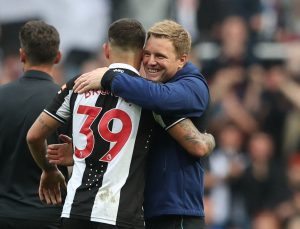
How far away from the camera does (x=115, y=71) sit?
5.81 meters

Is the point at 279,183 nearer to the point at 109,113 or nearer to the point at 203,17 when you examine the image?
the point at 203,17

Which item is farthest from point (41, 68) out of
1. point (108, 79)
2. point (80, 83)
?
point (108, 79)

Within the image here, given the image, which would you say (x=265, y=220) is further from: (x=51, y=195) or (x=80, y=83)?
(x=80, y=83)

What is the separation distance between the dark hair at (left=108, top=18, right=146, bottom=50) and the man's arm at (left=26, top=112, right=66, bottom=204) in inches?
24.5

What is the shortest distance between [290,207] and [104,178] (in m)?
7.09

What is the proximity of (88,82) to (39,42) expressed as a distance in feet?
3.44

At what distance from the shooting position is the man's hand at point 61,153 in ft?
20.4

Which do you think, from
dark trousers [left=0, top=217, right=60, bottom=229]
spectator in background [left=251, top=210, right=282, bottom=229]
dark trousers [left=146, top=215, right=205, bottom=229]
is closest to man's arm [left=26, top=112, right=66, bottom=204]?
dark trousers [left=0, top=217, right=60, bottom=229]

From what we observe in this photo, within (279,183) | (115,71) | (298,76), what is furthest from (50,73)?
(298,76)

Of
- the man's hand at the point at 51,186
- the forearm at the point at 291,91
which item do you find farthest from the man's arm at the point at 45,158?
the forearm at the point at 291,91

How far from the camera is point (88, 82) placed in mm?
5816

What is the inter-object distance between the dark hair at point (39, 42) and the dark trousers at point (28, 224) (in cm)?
109

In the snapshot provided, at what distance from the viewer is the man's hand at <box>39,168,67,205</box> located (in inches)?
251

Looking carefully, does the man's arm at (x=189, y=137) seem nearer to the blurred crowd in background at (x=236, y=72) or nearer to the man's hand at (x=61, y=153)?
the man's hand at (x=61, y=153)
